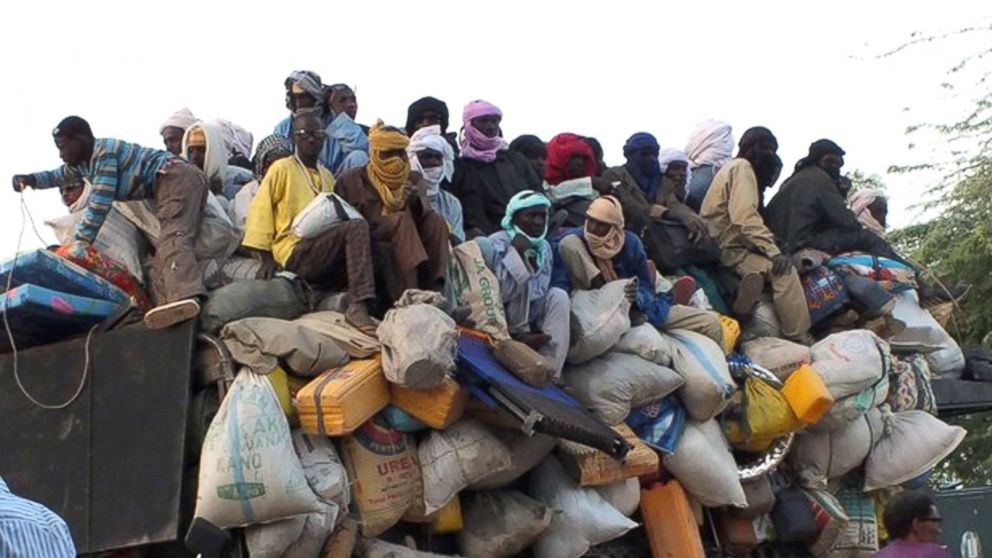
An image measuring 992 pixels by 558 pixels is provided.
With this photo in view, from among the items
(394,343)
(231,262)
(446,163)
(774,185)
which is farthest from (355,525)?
(774,185)

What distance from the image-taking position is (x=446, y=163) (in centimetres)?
875

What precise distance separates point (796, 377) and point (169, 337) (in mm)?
3098

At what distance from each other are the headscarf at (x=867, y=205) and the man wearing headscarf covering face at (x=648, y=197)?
1.42 metres

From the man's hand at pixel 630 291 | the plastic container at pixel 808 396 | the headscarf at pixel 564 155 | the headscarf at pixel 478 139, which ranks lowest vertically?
the plastic container at pixel 808 396

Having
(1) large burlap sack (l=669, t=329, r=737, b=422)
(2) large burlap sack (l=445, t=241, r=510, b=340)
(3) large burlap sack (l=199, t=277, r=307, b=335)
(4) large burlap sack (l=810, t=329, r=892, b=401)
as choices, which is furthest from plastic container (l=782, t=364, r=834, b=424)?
(3) large burlap sack (l=199, t=277, r=307, b=335)

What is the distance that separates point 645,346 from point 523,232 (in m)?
0.72

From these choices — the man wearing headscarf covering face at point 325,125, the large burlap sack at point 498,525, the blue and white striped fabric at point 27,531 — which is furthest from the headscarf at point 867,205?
the blue and white striped fabric at point 27,531

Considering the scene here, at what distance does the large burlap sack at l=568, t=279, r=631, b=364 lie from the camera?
316 inches

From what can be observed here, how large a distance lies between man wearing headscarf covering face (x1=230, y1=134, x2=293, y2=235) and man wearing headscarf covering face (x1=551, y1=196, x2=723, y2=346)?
1336 mm

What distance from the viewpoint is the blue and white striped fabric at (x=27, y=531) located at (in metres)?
3.41

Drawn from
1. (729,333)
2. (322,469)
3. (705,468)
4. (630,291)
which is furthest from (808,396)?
(322,469)

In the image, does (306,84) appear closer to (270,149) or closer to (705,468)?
(270,149)

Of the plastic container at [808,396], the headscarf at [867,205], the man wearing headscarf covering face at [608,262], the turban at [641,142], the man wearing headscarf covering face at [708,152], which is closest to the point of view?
the man wearing headscarf covering face at [608,262]

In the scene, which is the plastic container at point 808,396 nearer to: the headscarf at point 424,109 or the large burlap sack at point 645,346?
the large burlap sack at point 645,346
